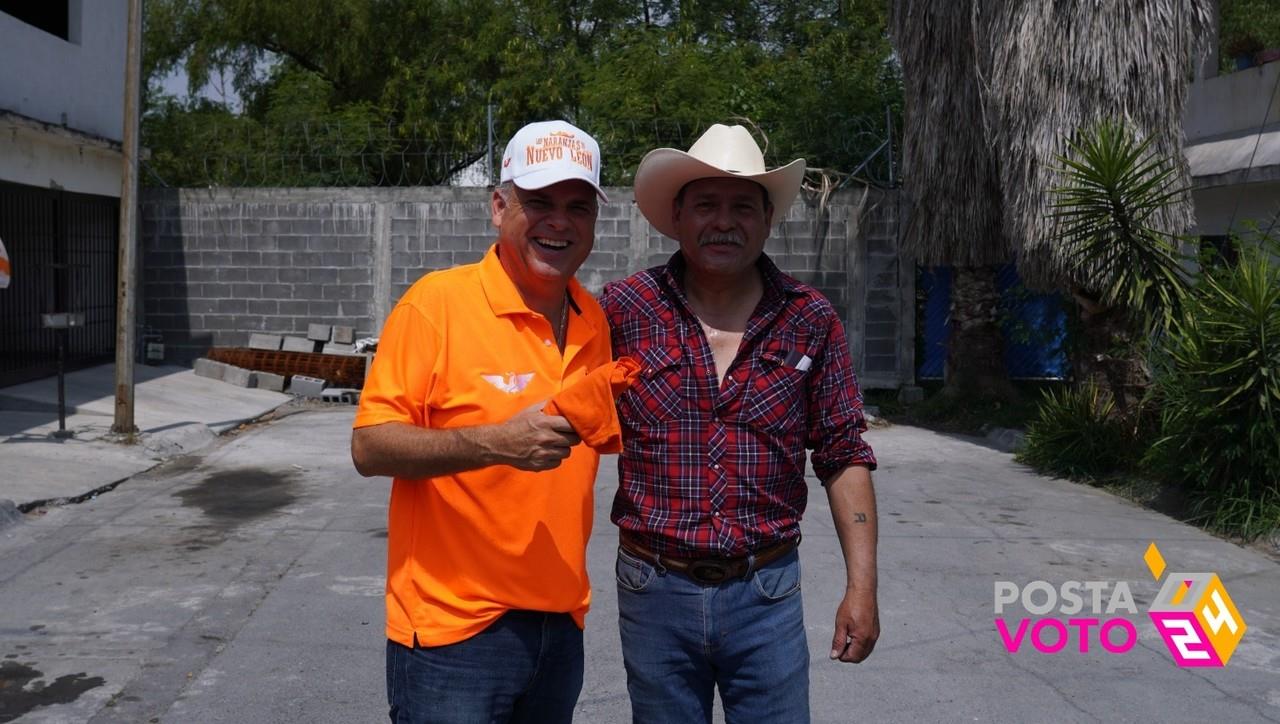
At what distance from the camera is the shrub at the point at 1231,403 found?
777 centimetres

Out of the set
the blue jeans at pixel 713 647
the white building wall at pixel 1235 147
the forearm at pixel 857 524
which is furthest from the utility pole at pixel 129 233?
the white building wall at pixel 1235 147

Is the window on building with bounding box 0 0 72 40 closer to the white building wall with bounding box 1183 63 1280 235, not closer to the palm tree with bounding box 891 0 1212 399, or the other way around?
the palm tree with bounding box 891 0 1212 399

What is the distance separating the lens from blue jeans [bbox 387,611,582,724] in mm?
2525

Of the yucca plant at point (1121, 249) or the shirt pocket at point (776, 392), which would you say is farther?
the yucca plant at point (1121, 249)

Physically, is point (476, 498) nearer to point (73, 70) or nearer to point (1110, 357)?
point (1110, 357)

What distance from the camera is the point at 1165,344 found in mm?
9062

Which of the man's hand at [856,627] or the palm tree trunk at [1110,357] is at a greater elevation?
the palm tree trunk at [1110,357]

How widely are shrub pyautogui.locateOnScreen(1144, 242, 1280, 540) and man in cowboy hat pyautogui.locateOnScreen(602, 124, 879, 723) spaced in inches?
224

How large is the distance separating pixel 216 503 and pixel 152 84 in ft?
56.8

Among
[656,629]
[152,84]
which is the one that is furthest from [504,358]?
[152,84]

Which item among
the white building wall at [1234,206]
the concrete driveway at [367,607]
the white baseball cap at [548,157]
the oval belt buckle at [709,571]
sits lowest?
the concrete driveway at [367,607]
